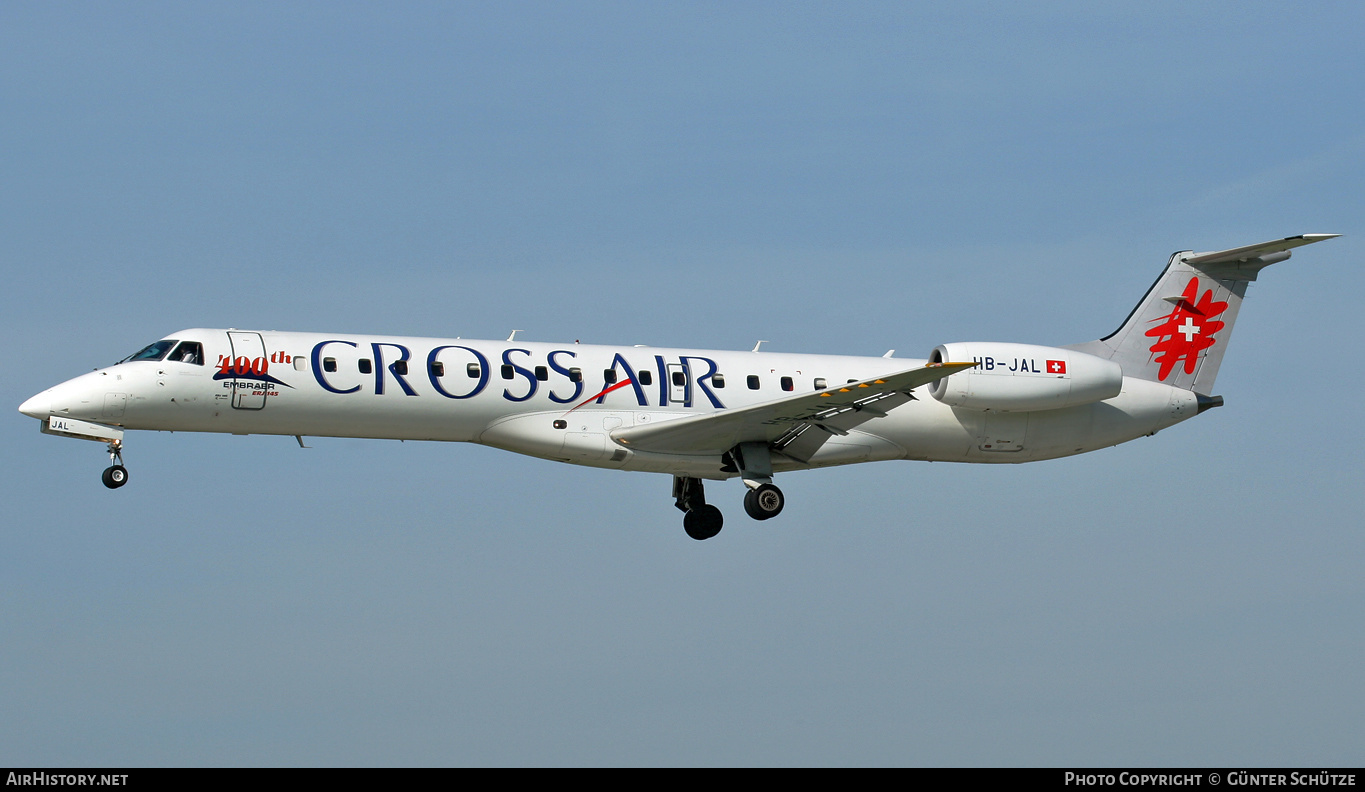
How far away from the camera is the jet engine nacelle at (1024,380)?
102 ft

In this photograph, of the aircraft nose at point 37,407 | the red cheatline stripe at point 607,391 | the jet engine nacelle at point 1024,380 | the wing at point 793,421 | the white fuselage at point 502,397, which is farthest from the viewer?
the jet engine nacelle at point 1024,380

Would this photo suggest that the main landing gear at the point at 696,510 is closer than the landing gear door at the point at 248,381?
No

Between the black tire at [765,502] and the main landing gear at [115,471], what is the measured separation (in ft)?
36.6

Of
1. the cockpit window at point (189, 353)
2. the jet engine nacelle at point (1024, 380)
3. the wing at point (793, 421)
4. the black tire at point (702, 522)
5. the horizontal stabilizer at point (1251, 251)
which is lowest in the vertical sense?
the black tire at point (702, 522)

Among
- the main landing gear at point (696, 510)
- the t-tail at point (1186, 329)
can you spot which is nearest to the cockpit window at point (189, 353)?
the main landing gear at point (696, 510)

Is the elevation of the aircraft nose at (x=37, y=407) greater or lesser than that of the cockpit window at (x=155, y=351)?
lesser

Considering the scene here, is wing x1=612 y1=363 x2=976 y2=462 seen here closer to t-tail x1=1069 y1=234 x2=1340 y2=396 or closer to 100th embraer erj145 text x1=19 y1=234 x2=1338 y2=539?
100th embraer erj145 text x1=19 y1=234 x2=1338 y2=539

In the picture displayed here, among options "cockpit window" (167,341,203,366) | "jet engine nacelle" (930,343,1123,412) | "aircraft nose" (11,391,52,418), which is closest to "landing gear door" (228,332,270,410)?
"cockpit window" (167,341,203,366)

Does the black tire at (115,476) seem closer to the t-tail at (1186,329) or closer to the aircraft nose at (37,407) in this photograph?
the aircraft nose at (37,407)

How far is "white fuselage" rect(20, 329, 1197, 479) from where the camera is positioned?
28.4 metres

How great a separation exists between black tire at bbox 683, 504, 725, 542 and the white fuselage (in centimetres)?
174

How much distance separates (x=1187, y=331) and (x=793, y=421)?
941cm

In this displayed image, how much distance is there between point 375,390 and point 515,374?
2.54 meters

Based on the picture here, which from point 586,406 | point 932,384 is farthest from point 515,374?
point 932,384
